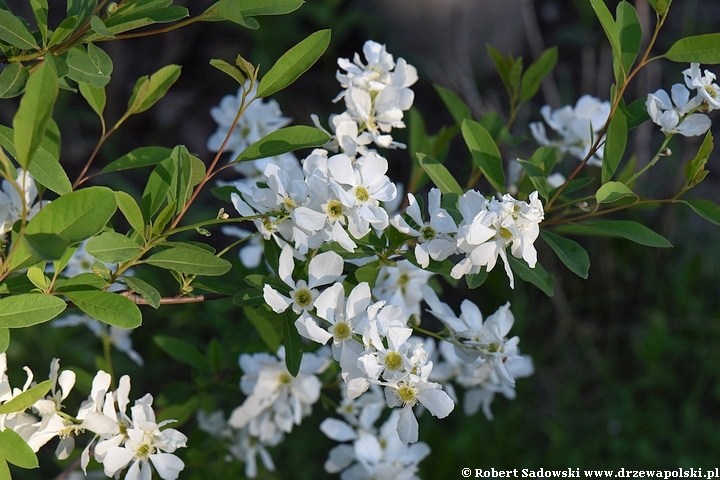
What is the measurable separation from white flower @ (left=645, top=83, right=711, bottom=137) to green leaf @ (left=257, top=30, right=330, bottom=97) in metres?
0.41

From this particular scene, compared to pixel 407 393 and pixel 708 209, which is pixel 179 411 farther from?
pixel 708 209

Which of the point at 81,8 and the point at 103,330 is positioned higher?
the point at 81,8

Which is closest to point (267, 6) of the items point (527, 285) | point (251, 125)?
point (251, 125)

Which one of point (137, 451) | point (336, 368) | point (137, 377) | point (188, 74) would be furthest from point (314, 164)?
point (188, 74)

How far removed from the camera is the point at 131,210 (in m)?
0.77

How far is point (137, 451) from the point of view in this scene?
85 cm

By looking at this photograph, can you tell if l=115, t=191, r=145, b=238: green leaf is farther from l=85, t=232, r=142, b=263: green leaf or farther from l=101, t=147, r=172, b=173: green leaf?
l=101, t=147, r=172, b=173: green leaf

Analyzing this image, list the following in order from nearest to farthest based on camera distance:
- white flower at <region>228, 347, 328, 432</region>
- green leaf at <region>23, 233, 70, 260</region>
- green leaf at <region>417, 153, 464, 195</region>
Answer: green leaf at <region>23, 233, 70, 260</region> < green leaf at <region>417, 153, 464, 195</region> < white flower at <region>228, 347, 328, 432</region>

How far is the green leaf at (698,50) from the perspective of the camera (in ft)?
2.76

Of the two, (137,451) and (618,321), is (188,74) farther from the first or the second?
(137,451)

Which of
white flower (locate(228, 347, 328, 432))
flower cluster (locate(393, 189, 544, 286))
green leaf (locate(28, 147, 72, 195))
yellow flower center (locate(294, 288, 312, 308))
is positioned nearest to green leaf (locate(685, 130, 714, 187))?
flower cluster (locate(393, 189, 544, 286))

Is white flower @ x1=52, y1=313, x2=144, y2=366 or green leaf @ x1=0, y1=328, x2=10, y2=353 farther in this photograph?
white flower @ x1=52, y1=313, x2=144, y2=366

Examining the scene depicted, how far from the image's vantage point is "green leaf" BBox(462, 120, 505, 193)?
2.98 feet

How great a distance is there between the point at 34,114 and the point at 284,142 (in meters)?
0.33
